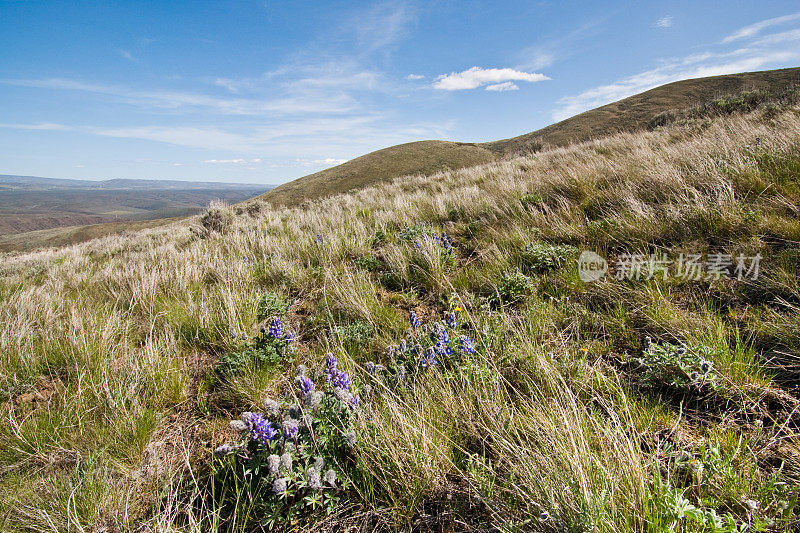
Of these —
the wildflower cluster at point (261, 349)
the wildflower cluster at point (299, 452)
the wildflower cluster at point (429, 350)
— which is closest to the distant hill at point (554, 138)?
the wildflower cluster at point (261, 349)

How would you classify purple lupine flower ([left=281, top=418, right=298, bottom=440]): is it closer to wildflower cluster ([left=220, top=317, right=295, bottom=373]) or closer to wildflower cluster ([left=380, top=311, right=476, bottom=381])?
wildflower cluster ([left=380, top=311, right=476, bottom=381])

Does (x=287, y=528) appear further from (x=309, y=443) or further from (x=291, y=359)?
(x=291, y=359)

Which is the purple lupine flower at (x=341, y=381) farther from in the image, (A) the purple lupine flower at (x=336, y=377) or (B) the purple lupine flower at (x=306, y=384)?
(B) the purple lupine flower at (x=306, y=384)

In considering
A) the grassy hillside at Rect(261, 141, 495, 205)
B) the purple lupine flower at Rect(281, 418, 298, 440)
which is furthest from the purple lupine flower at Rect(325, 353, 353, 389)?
the grassy hillside at Rect(261, 141, 495, 205)

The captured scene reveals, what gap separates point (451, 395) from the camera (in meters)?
1.83

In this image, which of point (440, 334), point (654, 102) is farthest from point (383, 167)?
point (440, 334)

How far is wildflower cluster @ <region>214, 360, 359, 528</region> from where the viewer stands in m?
1.41

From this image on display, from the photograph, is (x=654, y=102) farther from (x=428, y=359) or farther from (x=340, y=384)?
(x=340, y=384)

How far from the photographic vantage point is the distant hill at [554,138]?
36781 mm

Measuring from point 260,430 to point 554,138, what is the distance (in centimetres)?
4567

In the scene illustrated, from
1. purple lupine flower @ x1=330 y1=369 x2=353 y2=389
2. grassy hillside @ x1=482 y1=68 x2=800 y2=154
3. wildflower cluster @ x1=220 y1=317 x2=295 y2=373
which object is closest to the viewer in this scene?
purple lupine flower @ x1=330 y1=369 x2=353 y2=389

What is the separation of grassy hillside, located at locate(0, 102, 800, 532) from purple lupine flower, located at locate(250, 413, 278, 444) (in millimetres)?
13

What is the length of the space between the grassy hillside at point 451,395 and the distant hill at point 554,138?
3518 cm

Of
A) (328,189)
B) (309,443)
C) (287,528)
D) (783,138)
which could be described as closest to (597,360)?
(309,443)
